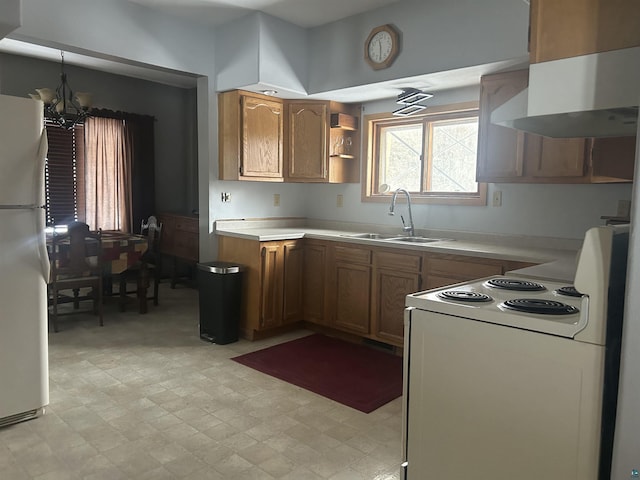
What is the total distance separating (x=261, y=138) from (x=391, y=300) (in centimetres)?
189

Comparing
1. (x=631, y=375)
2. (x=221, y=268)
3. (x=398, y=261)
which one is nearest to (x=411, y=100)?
(x=398, y=261)

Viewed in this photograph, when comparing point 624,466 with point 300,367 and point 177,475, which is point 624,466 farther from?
point 300,367

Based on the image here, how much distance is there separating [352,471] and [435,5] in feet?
10.1

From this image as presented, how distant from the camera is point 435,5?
3.44 m

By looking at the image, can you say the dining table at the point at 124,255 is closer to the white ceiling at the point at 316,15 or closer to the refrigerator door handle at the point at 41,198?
the white ceiling at the point at 316,15

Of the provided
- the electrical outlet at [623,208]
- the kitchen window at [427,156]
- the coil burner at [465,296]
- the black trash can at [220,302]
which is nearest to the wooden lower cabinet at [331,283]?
the black trash can at [220,302]

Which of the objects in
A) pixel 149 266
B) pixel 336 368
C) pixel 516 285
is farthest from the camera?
pixel 149 266

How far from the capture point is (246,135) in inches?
169

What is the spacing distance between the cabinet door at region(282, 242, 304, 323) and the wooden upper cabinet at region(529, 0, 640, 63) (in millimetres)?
2970

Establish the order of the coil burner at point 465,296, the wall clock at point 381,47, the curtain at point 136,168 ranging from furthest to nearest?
the curtain at point 136,168 < the wall clock at point 381,47 < the coil burner at point 465,296

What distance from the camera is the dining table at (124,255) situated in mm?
4578

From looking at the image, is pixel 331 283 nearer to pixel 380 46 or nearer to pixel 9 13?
pixel 380 46

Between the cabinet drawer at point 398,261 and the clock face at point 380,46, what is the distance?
1508mm

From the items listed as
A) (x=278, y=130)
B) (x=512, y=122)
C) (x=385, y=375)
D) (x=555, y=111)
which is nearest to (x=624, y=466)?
(x=555, y=111)
